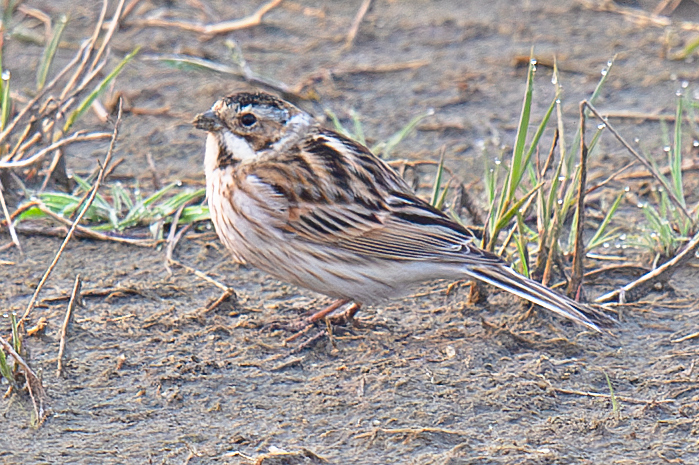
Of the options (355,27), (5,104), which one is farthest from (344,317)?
(355,27)

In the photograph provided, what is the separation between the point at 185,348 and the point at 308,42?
4.60 metres

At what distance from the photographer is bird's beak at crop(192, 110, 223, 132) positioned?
4953mm

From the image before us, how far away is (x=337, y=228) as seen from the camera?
473 cm

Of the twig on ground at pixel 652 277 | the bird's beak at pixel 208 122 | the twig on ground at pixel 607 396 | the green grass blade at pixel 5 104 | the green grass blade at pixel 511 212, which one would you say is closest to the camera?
the twig on ground at pixel 607 396

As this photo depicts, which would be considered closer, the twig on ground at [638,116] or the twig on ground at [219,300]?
the twig on ground at [219,300]

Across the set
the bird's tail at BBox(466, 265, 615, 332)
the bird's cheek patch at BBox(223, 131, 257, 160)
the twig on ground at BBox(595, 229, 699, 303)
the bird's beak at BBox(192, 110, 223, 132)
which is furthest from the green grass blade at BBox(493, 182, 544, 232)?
the bird's beak at BBox(192, 110, 223, 132)

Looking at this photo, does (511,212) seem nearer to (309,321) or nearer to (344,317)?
(344,317)

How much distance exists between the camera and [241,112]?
4980 millimetres

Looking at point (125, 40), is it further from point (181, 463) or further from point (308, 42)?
point (181, 463)

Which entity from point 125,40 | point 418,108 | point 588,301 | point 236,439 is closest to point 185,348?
point 236,439

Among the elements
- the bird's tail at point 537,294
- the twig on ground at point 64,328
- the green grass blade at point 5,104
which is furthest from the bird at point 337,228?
the green grass blade at point 5,104

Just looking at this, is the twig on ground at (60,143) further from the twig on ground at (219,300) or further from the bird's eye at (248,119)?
the twig on ground at (219,300)

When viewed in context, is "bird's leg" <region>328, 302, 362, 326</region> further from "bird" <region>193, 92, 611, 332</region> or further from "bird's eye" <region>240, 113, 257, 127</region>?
"bird's eye" <region>240, 113, 257, 127</region>

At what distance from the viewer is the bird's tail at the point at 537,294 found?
4422 mm
